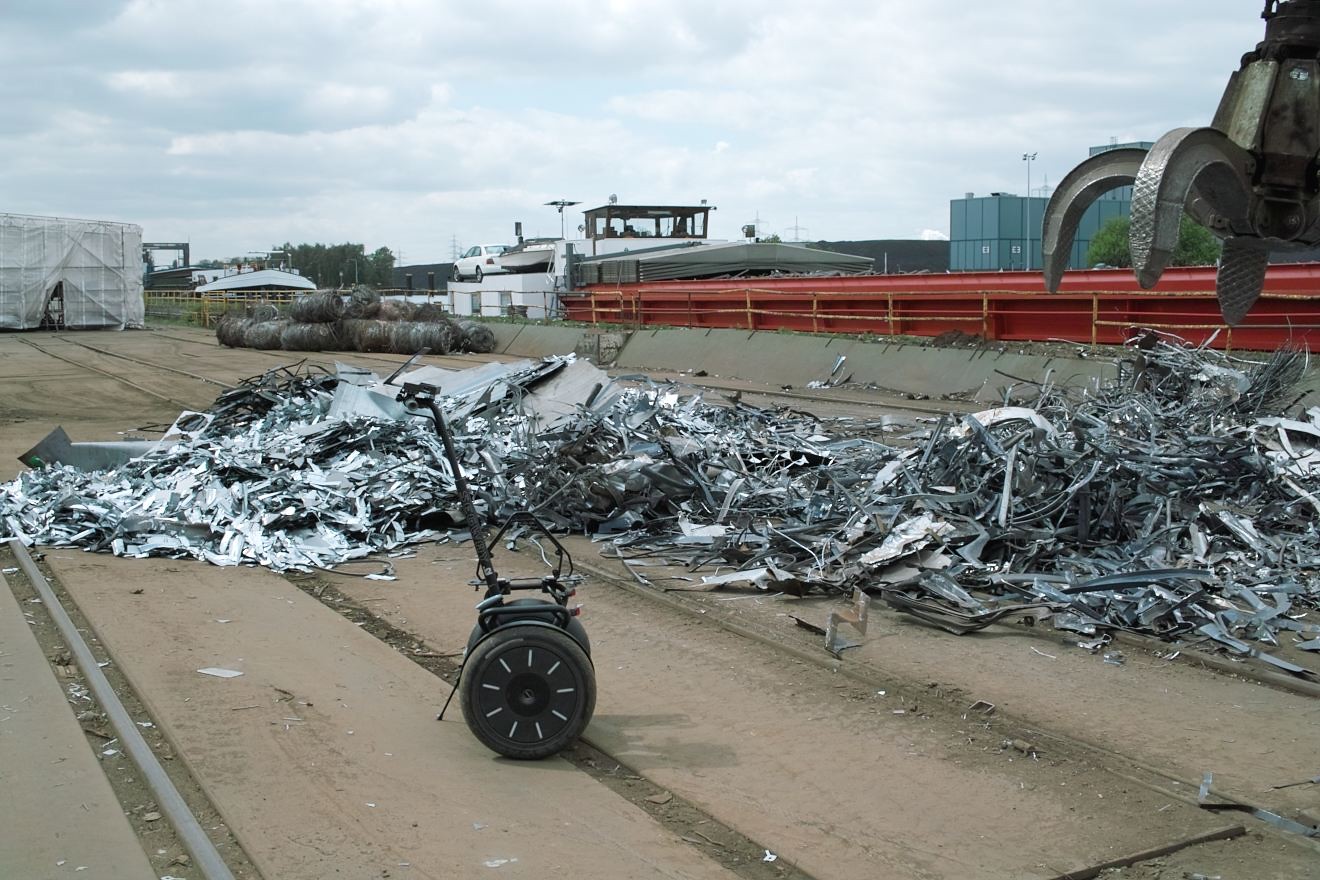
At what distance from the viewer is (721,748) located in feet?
19.9


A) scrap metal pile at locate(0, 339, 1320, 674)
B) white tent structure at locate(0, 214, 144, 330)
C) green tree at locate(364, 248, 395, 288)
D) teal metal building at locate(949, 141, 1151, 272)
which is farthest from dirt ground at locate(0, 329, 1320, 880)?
green tree at locate(364, 248, 395, 288)

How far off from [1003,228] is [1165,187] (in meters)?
47.2

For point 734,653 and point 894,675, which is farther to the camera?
point 734,653

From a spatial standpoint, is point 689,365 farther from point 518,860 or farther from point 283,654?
point 518,860

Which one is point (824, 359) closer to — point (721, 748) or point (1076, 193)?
point (721, 748)

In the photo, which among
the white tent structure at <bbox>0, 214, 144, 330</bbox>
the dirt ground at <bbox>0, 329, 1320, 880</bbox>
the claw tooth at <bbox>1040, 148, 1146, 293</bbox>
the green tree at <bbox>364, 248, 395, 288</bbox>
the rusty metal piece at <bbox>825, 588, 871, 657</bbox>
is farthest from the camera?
the green tree at <bbox>364, 248, 395, 288</bbox>

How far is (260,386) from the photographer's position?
16.6m

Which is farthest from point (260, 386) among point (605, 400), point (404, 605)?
point (404, 605)

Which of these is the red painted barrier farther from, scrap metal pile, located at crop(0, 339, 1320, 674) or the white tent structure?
the white tent structure

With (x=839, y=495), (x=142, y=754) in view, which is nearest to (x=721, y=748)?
(x=142, y=754)

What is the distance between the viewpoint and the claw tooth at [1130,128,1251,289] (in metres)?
4.13

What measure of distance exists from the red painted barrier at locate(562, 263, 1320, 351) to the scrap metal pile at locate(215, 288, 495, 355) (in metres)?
5.22

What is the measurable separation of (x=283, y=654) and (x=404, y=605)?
4.59 feet

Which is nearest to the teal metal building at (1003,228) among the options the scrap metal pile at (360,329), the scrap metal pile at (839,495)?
the scrap metal pile at (360,329)
